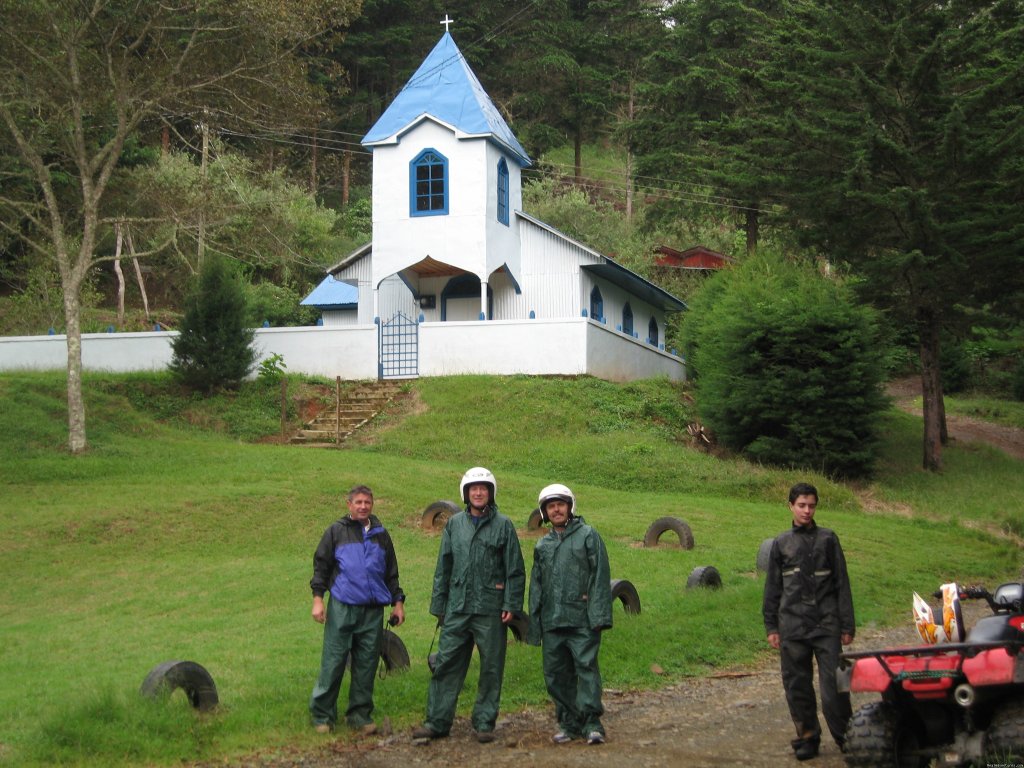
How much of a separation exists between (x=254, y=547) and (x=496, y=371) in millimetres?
14653

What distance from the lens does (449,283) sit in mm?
36250

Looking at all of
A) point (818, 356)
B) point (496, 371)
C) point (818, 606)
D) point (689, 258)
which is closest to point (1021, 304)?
point (818, 356)

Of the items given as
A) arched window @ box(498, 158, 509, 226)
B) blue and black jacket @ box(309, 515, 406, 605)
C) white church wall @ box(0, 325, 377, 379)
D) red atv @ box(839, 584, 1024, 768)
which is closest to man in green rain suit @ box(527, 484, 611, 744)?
blue and black jacket @ box(309, 515, 406, 605)

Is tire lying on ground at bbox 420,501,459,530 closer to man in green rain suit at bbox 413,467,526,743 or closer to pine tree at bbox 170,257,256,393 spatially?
man in green rain suit at bbox 413,467,526,743

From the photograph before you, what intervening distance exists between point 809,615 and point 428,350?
24.7 meters

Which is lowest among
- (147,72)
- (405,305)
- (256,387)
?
(256,387)

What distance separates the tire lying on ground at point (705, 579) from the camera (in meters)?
14.1

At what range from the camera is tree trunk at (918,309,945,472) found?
28.9 metres

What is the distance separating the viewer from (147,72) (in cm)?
2623

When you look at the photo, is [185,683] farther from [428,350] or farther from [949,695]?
[428,350]

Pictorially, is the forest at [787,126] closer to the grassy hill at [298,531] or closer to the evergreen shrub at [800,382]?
the evergreen shrub at [800,382]

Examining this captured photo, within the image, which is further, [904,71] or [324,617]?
[904,71]

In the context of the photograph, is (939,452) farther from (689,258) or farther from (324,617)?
(689,258)

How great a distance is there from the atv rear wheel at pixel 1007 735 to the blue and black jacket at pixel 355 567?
4183mm
